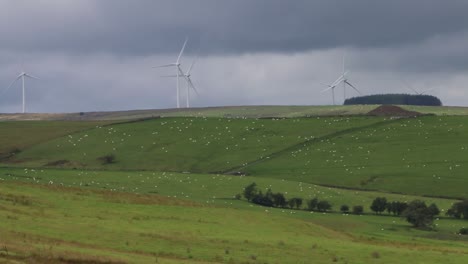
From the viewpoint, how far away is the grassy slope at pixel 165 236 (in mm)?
45531

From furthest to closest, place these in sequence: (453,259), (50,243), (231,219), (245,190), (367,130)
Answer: (367,130), (245,190), (231,219), (453,259), (50,243)

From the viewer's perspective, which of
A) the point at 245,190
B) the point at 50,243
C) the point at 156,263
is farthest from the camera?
the point at 245,190

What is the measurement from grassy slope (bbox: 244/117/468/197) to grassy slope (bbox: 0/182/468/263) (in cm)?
4241

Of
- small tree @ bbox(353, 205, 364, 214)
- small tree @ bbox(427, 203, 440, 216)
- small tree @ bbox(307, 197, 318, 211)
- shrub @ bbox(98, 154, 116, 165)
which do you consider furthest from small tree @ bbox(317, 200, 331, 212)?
shrub @ bbox(98, 154, 116, 165)

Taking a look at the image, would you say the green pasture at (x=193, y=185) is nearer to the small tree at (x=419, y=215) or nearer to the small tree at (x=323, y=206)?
the small tree at (x=323, y=206)

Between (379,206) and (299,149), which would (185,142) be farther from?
(379,206)

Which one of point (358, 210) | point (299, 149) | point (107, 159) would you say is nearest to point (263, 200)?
point (358, 210)

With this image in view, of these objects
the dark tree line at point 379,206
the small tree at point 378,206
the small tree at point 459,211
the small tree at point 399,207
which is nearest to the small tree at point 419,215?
the dark tree line at point 379,206

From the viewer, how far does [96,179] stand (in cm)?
11350

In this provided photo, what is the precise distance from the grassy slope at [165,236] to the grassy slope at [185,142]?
6637 centimetres

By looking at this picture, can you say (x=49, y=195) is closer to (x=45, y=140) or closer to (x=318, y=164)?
(x=318, y=164)

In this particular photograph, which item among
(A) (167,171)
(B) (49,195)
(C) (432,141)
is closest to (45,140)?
(A) (167,171)

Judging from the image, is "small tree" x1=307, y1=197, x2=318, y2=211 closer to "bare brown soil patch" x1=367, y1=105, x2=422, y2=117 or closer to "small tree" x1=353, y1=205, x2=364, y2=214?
"small tree" x1=353, y1=205, x2=364, y2=214

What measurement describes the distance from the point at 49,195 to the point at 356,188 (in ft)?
180
